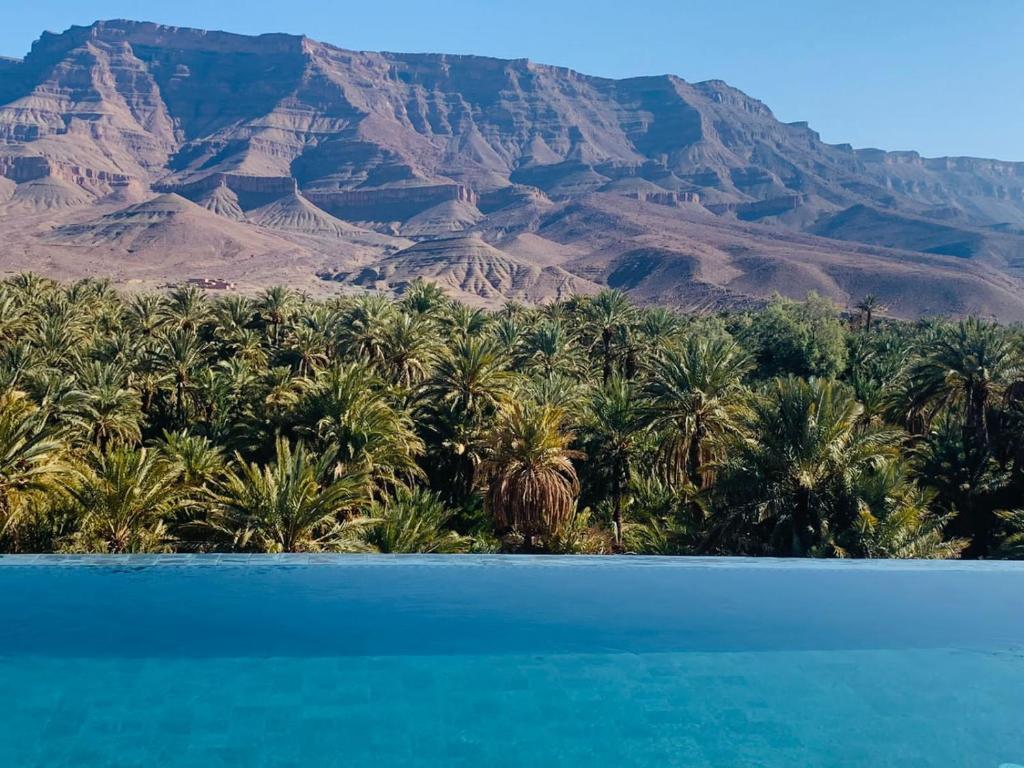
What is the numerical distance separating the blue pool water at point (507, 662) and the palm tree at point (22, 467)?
4532 mm

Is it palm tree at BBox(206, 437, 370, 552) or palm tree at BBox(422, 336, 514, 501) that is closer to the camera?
palm tree at BBox(206, 437, 370, 552)

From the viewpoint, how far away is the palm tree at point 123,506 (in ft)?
45.5

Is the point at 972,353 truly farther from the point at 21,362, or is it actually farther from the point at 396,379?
the point at 21,362

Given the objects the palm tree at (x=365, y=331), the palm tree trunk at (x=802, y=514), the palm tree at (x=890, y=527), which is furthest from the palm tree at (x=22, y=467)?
the palm tree at (x=890, y=527)

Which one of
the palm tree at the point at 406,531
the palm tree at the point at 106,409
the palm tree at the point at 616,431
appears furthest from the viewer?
the palm tree at the point at 106,409

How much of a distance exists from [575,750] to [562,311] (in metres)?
41.8

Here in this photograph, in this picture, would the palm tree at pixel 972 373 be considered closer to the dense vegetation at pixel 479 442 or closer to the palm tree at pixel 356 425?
the dense vegetation at pixel 479 442

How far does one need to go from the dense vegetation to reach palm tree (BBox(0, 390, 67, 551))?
0.04 metres

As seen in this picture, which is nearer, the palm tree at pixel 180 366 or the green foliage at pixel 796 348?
the palm tree at pixel 180 366

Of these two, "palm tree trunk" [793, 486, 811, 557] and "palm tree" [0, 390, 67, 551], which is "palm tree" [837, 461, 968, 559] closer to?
"palm tree trunk" [793, 486, 811, 557]

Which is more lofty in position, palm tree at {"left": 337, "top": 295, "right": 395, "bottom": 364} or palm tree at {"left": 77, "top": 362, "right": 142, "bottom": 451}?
palm tree at {"left": 337, "top": 295, "right": 395, "bottom": 364}

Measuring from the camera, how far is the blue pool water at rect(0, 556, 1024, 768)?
688 centimetres

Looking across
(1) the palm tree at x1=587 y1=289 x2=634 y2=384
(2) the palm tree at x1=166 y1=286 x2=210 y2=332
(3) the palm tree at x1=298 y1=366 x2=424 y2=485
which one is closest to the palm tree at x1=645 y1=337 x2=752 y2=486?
(3) the palm tree at x1=298 y1=366 x2=424 y2=485

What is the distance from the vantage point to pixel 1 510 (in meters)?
13.5
